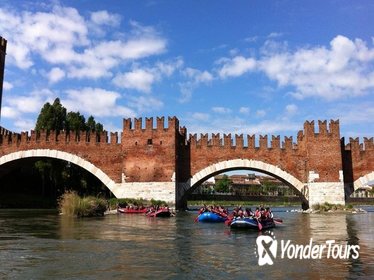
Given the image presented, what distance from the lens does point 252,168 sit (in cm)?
3462

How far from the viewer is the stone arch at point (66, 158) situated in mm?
36688

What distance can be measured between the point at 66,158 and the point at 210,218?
1779 centimetres

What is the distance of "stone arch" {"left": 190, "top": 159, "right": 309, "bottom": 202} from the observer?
3372 cm

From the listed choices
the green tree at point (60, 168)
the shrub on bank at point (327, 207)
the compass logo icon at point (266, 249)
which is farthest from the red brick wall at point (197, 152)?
the compass logo icon at point (266, 249)

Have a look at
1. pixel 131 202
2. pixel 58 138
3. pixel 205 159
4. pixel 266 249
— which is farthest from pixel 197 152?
pixel 266 249

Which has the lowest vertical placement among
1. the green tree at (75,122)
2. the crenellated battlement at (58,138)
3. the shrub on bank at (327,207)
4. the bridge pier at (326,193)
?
the shrub on bank at (327,207)

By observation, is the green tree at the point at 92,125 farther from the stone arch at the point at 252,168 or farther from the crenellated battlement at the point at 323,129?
the crenellated battlement at the point at 323,129

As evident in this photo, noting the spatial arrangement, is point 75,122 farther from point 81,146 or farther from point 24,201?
point 81,146

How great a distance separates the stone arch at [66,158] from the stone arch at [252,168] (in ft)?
24.3

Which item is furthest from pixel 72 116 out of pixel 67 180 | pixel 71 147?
pixel 71 147

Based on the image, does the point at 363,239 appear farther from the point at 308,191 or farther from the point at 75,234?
the point at 308,191

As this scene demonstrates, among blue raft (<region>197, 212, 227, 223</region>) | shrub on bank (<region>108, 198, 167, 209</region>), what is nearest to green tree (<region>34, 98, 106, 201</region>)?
shrub on bank (<region>108, 198, 167, 209</region>)

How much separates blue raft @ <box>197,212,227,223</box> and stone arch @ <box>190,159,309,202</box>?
9.65 metres

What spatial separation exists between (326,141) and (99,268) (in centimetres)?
2700
